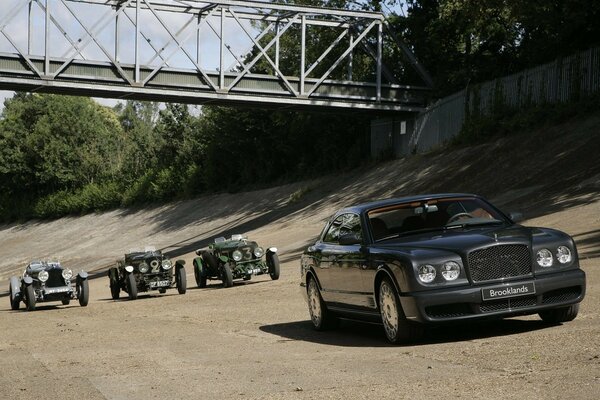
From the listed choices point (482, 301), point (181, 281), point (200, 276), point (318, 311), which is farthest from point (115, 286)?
point (482, 301)

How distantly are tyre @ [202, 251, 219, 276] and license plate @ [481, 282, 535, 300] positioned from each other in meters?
16.1

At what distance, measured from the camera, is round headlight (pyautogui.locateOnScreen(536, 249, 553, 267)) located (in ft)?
39.7

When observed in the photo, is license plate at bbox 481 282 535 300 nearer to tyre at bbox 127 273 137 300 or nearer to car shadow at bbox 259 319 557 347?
car shadow at bbox 259 319 557 347

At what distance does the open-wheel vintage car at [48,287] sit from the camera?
965 inches

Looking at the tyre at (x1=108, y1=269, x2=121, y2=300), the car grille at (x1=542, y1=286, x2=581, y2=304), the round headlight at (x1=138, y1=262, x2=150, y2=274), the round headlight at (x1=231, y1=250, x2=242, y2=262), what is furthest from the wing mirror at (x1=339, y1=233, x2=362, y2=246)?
the tyre at (x1=108, y1=269, x2=121, y2=300)

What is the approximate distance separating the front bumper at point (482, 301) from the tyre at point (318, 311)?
2.59m

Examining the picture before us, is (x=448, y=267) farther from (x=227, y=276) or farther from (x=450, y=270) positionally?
(x=227, y=276)

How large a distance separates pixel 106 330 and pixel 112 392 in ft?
24.5

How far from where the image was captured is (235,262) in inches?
1071

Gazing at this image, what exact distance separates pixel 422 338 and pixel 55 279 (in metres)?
13.9

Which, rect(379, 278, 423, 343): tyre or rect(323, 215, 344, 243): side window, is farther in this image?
rect(323, 215, 344, 243): side window

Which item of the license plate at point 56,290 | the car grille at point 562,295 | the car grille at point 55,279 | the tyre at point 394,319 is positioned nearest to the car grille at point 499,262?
the car grille at point 562,295

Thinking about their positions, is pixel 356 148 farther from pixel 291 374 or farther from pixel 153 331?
pixel 291 374

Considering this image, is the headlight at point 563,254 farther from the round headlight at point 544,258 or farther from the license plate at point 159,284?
the license plate at point 159,284
